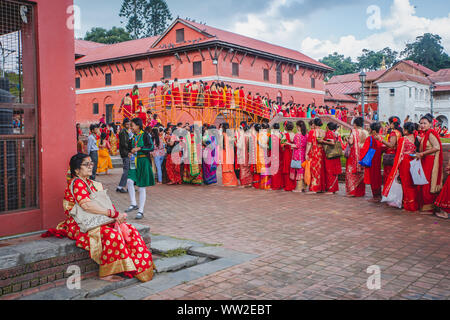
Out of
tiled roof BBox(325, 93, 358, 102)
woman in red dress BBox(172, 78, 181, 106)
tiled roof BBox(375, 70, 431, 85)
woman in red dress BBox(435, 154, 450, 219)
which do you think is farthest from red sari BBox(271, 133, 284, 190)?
tiled roof BBox(375, 70, 431, 85)

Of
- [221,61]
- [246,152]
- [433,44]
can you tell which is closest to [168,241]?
[246,152]

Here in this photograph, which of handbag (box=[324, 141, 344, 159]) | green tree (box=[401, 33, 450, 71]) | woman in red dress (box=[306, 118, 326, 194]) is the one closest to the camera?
handbag (box=[324, 141, 344, 159])

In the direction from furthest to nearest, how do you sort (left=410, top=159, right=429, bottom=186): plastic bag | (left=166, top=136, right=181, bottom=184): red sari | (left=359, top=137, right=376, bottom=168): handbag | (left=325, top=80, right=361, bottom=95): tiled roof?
(left=325, top=80, right=361, bottom=95): tiled roof < (left=166, top=136, right=181, bottom=184): red sari < (left=359, top=137, right=376, bottom=168): handbag < (left=410, top=159, right=429, bottom=186): plastic bag

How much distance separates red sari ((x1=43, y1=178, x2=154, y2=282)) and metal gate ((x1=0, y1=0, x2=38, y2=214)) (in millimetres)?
721

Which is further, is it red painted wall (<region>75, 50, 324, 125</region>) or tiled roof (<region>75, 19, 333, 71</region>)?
tiled roof (<region>75, 19, 333, 71</region>)

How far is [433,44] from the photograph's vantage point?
63.2 m

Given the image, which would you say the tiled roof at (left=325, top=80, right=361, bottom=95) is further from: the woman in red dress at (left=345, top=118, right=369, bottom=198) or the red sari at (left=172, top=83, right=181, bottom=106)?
the woman in red dress at (left=345, top=118, right=369, bottom=198)

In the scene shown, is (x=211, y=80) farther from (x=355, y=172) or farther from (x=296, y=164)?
(x=355, y=172)

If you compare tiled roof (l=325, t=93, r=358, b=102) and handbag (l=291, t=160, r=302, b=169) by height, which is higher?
tiled roof (l=325, t=93, r=358, b=102)

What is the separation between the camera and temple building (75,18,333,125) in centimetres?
2900

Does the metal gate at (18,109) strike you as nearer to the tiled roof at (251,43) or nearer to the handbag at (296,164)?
the handbag at (296,164)

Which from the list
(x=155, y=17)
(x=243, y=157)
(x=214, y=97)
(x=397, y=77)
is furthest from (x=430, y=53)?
(x=243, y=157)
